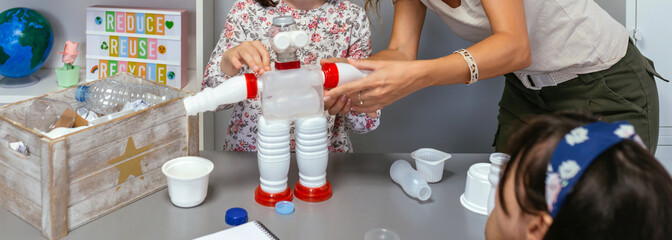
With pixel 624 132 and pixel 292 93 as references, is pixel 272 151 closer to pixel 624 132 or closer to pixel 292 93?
pixel 292 93

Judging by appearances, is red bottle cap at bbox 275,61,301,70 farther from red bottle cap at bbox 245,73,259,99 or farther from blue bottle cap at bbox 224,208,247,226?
blue bottle cap at bbox 224,208,247,226

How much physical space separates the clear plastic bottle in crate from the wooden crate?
54 mm

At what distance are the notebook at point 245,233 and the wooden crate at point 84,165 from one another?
21 cm

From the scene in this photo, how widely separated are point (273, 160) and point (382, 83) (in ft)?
0.80

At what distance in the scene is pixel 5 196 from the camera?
98 cm

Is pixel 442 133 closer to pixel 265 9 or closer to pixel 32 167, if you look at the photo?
pixel 265 9

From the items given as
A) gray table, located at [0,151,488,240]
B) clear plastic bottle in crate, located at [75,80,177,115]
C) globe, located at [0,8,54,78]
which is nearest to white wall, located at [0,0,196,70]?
globe, located at [0,8,54,78]

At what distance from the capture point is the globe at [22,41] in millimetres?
1754

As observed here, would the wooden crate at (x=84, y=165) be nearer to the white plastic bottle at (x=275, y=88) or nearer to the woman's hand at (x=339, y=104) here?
the white plastic bottle at (x=275, y=88)

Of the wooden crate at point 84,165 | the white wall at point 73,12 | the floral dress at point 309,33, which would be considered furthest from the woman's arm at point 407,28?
the white wall at point 73,12

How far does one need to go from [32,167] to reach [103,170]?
0.11 m

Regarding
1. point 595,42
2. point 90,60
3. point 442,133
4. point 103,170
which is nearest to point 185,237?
point 103,170

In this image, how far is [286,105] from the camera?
3.20ft

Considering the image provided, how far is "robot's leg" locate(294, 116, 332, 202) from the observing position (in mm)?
994
